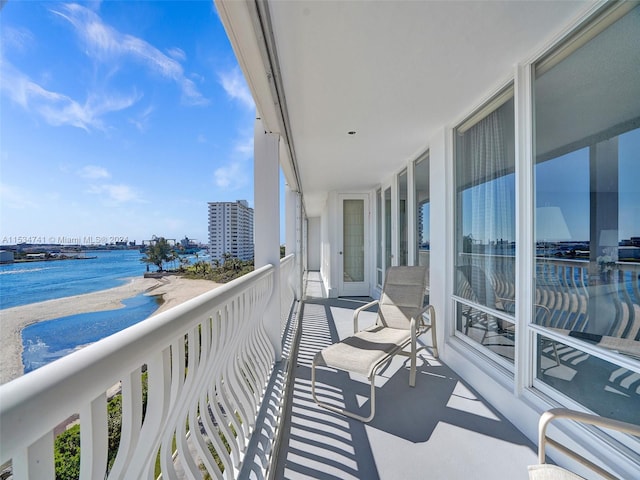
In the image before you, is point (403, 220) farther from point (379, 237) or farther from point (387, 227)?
point (379, 237)

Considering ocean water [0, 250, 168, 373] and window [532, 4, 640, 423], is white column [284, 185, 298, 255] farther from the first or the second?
window [532, 4, 640, 423]

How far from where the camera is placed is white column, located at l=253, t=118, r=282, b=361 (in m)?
3.02

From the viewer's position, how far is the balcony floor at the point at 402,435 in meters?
1.74

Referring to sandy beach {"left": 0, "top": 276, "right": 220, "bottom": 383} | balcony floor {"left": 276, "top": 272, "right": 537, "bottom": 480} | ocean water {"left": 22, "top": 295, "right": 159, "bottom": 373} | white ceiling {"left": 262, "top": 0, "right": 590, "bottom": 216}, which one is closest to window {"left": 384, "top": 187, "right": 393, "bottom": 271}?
white ceiling {"left": 262, "top": 0, "right": 590, "bottom": 216}

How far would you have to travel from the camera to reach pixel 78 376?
502 millimetres

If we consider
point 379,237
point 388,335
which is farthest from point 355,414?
point 379,237

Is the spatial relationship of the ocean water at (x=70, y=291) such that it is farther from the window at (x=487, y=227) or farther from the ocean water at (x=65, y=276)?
the window at (x=487, y=227)

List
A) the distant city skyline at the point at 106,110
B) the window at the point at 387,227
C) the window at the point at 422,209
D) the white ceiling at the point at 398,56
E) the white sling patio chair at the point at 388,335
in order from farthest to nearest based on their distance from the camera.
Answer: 1. the window at the point at 387,227
2. the window at the point at 422,209
3. the distant city skyline at the point at 106,110
4. the white sling patio chair at the point at 388,335
5. the white ceiling at the point at 398,56

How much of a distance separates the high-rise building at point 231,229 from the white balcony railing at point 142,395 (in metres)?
2.06

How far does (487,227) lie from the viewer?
2641 mm

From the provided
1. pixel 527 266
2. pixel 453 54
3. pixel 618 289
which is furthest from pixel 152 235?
pixel 618 289

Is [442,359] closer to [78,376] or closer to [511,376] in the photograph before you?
[511,376]

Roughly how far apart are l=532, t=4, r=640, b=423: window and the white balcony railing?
2.01 metres

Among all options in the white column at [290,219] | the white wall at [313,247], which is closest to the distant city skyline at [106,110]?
the white column at [290,219]
